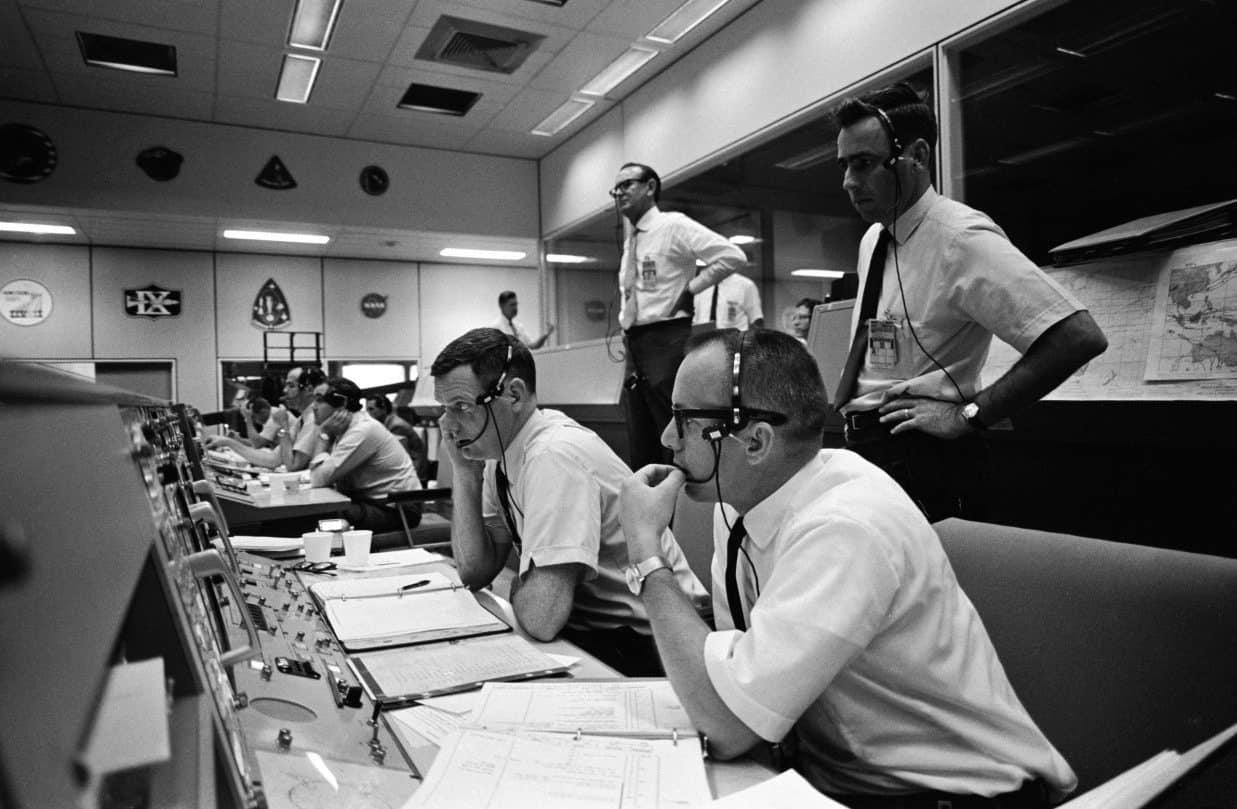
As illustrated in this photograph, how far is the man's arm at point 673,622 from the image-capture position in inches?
37.9

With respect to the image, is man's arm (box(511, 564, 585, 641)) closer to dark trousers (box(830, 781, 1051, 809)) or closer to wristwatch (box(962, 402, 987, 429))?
dark trousers (box(830, 781, 1051, 809))

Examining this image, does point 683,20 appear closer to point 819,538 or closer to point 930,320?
point 930,320

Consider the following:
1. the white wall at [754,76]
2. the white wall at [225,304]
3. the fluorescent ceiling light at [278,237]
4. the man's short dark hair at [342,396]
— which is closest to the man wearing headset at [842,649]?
the white wall at [754,76]

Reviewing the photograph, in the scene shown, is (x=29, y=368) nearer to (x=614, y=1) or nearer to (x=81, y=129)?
(x=614, y=1)

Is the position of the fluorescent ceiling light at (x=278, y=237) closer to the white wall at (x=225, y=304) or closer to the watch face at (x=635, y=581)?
the white wall at (x=225, y=304)

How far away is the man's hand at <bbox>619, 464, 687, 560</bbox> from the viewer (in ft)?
4.09

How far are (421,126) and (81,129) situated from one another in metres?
2.60

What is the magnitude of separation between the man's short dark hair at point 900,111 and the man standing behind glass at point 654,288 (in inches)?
77.9

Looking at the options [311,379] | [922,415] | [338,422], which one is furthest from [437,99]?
[922,415]

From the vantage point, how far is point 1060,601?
117 cm

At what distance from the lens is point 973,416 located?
5.31 ft

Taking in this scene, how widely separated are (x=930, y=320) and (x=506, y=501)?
1.03 metres

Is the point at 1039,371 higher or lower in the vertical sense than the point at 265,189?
lower

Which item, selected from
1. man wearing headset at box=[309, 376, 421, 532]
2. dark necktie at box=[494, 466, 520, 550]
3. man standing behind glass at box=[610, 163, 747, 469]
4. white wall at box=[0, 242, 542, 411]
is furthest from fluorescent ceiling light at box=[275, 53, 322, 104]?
dark necktie at box=[494, 466, 520, 550]
